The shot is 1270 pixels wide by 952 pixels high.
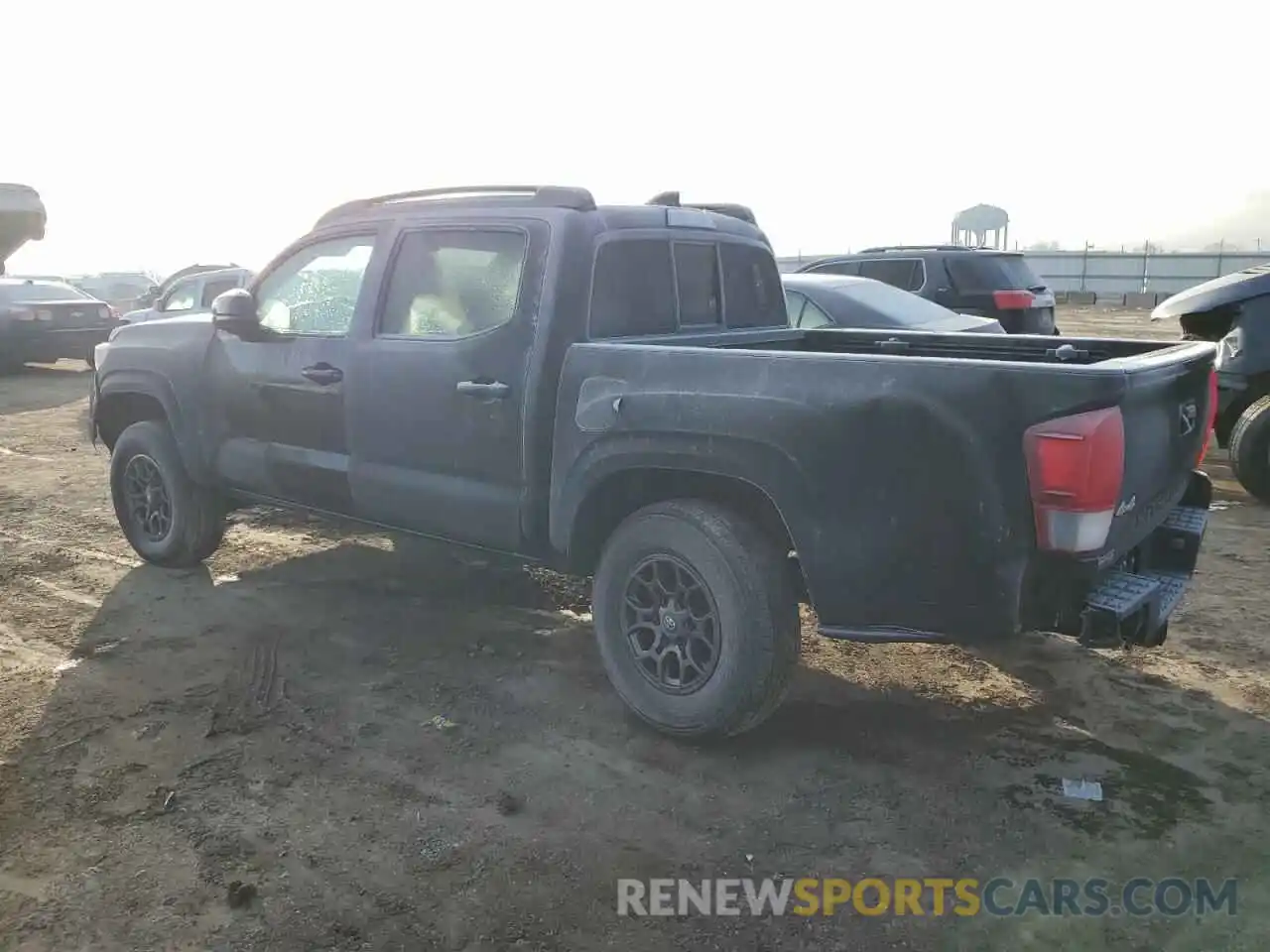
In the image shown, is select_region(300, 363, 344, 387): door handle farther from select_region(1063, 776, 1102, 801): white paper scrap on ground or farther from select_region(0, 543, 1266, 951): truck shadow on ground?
select_region(1063, 776, 1102, 801): white paper scrap on ground

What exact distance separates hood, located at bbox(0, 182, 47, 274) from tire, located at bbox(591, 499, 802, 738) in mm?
19521

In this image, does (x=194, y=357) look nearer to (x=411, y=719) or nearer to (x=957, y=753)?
(x=411, y=719)

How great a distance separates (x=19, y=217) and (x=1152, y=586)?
2111 cm

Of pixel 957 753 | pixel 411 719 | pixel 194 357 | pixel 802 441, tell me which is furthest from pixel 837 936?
pixel 194 357

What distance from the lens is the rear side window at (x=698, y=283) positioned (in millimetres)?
4539

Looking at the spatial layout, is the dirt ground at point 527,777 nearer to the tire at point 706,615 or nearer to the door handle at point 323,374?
the tire at point 706,615

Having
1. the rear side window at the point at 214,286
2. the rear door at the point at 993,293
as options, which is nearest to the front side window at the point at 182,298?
the rear side window at the point at 214,286

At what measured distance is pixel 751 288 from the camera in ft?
16.4

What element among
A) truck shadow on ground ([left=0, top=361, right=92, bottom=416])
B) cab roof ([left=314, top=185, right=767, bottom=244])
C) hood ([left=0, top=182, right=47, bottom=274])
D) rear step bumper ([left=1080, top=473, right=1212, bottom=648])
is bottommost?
truck shadow on ground ([left=0, top=361, right=92, bottom=416])

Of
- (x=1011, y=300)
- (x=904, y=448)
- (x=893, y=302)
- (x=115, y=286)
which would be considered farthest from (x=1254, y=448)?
(x=115, y=286)

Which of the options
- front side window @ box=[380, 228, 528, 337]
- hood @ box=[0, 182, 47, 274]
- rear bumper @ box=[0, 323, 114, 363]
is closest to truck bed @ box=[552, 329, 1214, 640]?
front side window @ box=[380, 228, 528, 337]

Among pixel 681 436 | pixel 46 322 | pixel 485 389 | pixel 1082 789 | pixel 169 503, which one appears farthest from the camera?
pixel 46 322

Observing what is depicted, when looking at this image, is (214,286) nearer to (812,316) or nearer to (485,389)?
(812,316)

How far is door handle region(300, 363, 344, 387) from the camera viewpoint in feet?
15.1
